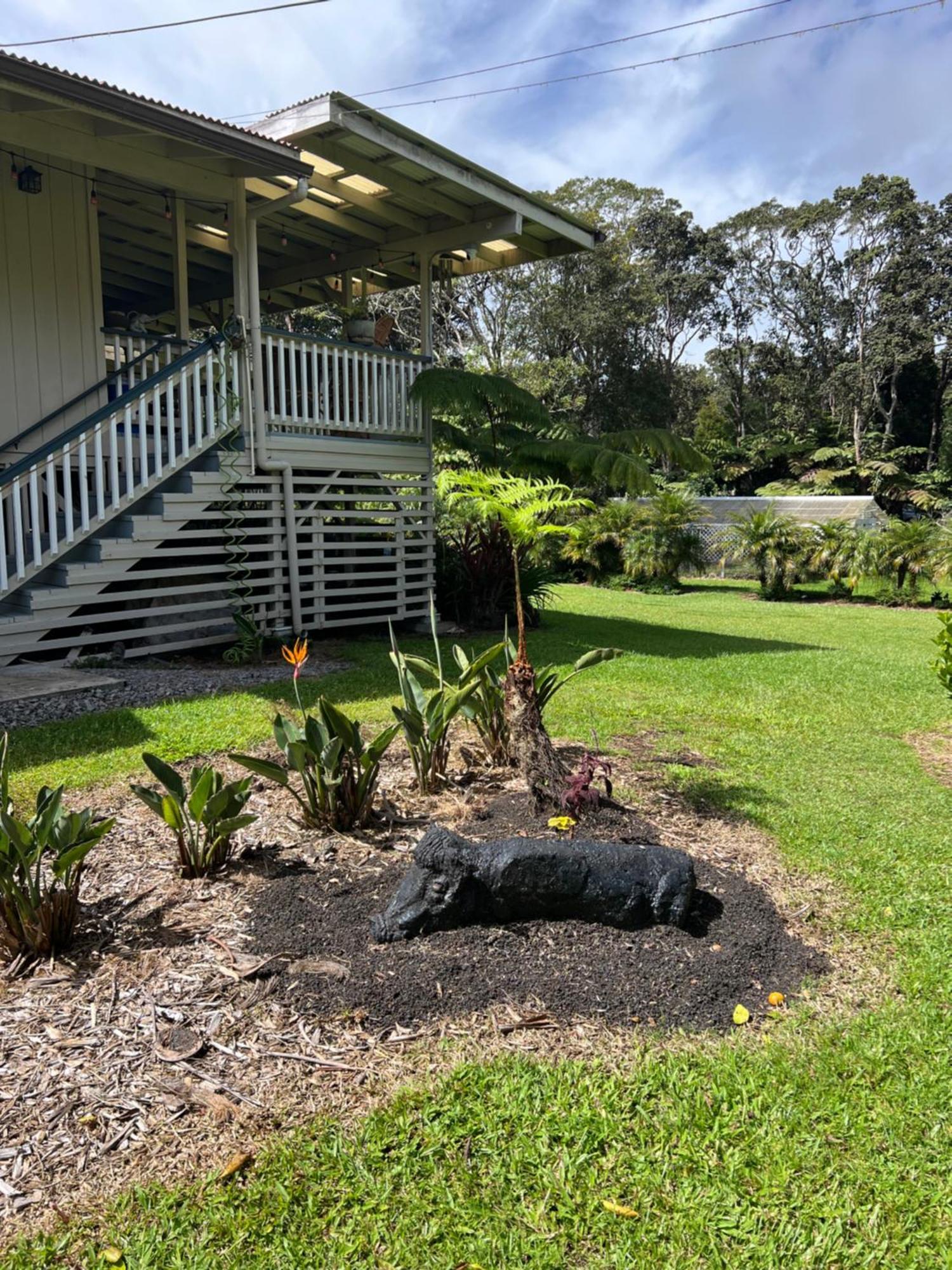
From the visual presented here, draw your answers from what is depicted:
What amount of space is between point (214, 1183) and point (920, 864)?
308 centimetres

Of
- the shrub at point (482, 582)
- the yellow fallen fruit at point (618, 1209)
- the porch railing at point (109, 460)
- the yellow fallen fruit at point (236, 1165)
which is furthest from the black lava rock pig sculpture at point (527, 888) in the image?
the shrub at point (482, 582)

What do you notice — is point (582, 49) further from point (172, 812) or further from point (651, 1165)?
point (651, 1165)

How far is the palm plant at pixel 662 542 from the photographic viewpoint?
17.8m

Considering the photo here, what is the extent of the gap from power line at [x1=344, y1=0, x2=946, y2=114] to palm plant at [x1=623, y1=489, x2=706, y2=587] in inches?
342

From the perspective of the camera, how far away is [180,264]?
9.11 m

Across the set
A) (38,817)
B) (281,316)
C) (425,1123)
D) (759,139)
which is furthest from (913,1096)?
(281,316)

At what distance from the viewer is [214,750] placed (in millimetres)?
5176

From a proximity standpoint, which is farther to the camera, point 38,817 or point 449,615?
point 449,615

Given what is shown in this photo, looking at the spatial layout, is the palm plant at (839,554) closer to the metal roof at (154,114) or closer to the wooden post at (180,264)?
the wooden post at (180,264)

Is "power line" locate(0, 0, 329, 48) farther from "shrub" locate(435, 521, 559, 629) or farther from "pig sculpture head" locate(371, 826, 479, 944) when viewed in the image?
"pig sculpture head" locate(371, 826, 479, 944)

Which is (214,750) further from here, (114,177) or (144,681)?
(114,177)

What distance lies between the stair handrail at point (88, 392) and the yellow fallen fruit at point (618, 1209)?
765 cm

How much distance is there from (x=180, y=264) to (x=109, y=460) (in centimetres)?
292

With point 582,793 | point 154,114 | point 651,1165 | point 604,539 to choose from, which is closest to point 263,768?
point 582,793
